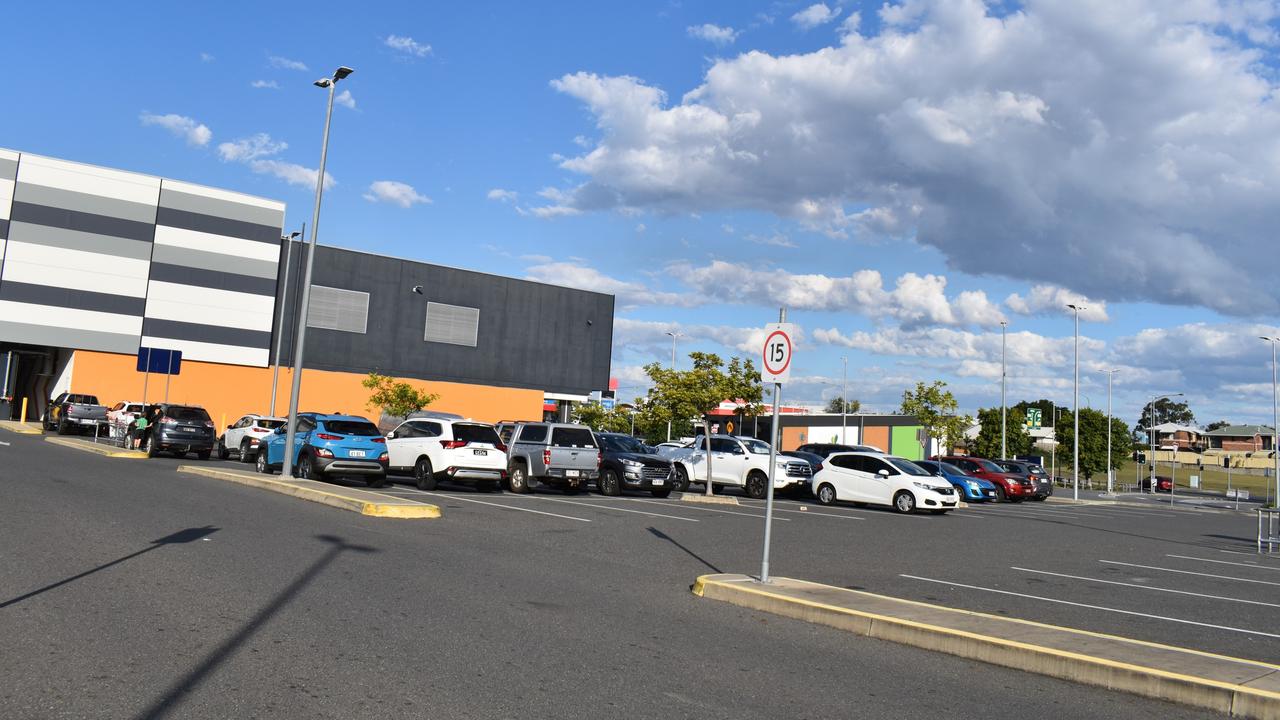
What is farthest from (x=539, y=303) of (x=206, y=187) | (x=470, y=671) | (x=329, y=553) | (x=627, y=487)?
(x=470, y=671)

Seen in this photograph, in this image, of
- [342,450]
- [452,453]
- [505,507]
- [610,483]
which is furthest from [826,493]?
[342,450]

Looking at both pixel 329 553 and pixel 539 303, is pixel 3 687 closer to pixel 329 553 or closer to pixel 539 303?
pixel 329 553

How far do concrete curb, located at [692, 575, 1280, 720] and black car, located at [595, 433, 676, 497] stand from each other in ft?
49.1

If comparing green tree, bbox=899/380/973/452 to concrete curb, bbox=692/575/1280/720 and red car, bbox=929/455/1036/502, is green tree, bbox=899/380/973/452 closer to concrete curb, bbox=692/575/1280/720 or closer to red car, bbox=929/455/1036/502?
red car, bbox=929/455/1036/502

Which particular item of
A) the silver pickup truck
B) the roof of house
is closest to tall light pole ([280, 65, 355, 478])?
the silver pickup truck

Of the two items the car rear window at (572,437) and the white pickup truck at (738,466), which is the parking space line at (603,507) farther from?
the white pickup truck at (738,466)

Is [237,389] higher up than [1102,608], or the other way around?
[237,389]

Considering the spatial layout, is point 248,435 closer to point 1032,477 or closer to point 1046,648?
point 1032,477

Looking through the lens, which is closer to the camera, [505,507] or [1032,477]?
[505,507]

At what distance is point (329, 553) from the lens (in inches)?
439

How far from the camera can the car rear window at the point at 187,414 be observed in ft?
102

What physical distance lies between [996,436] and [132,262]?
199 feet

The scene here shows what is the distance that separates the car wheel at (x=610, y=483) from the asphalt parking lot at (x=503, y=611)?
283 inches

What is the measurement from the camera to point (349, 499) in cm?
1641
